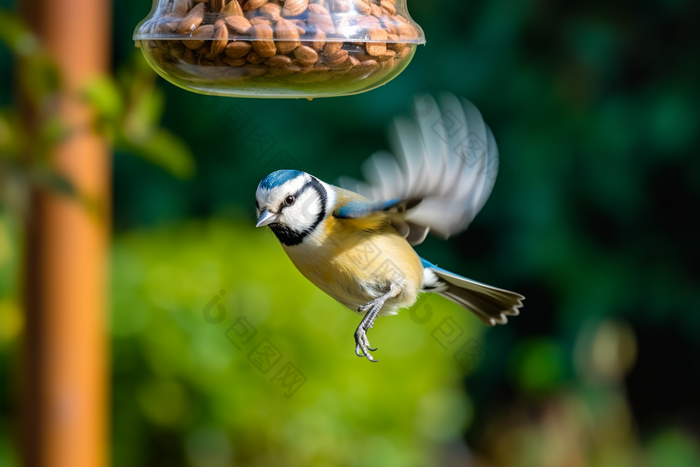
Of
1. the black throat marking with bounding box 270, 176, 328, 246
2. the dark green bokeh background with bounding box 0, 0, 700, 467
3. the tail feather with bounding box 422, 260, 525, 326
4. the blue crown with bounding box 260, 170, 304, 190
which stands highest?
the blue crown with bounding box 260, 170, 304, 190

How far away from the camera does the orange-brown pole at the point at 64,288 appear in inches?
70.4

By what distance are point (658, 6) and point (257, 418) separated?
1.90 m

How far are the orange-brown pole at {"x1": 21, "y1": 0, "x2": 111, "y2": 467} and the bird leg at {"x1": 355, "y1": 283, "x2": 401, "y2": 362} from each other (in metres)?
0.83

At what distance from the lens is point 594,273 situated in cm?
304

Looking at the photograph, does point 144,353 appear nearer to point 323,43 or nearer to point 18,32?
point 18,32

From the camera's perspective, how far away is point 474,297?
1.40 m

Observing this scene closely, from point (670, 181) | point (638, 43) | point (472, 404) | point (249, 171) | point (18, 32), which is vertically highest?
point (18, 32)

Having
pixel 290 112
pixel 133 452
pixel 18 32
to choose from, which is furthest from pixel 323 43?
pixel 290 112

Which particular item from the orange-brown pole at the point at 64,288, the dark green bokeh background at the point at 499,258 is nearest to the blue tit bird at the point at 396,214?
the orange-brown pole at the point at 64,288

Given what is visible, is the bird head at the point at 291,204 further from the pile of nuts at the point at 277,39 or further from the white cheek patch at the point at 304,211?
the pile of nuts at the point at 277,39

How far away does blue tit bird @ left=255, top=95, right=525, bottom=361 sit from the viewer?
97 centimetres

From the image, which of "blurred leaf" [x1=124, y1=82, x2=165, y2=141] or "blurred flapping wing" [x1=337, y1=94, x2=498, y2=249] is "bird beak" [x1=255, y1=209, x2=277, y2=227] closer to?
"blurred flapping wing" [x1=337, y1=94, x2=498, y2=249]

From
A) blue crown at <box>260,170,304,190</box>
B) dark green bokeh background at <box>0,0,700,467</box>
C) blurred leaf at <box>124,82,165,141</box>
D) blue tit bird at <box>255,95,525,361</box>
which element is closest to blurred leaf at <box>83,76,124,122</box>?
blurred leaf at <box>124,82,165,141</box>

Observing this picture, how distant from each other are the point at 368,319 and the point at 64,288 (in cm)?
95
